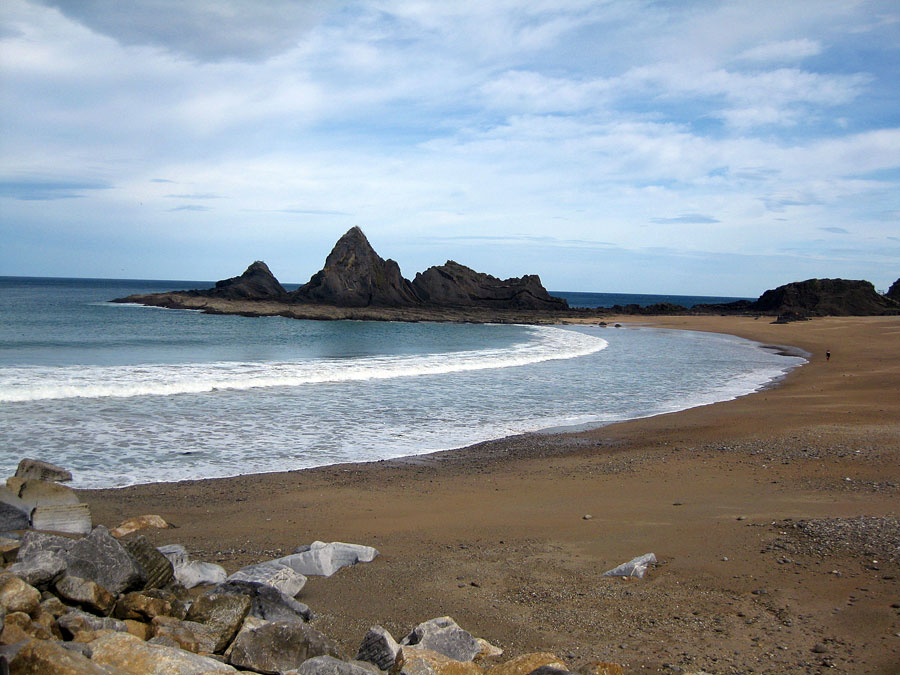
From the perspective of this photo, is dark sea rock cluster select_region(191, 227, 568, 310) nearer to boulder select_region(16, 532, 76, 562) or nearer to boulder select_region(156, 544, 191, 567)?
boulder select_region(156, 544, 191, 567)

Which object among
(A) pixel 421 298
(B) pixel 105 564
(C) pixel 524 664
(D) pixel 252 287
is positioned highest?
(D) pixel 252 287

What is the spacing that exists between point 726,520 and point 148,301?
65.5 m

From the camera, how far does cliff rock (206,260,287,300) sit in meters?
65.6

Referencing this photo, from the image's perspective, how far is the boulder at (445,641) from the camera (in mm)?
4125

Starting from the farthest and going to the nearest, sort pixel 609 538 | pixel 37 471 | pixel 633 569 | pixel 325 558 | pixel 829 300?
1. pixel 829 300
2. pixel 37 471
3. pixel 609 538
4. pixel 325 558
5. pixel 633 569

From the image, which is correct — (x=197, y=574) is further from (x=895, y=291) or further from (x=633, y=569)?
(x=895, y=291)

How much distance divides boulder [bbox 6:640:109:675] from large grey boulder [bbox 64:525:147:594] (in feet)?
5.39

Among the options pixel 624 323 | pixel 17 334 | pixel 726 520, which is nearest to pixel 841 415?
pixel 726 520

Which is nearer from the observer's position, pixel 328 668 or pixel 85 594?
pixel 328 668

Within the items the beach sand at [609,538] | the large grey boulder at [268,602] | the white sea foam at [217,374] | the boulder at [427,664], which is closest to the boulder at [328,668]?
the boulder at [427,664]

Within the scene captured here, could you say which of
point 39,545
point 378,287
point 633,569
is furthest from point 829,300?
point 39,545

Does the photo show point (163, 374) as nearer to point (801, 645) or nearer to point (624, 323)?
point (801, 645)

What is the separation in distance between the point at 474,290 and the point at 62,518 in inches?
2641

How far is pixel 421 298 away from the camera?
70.3 metres
